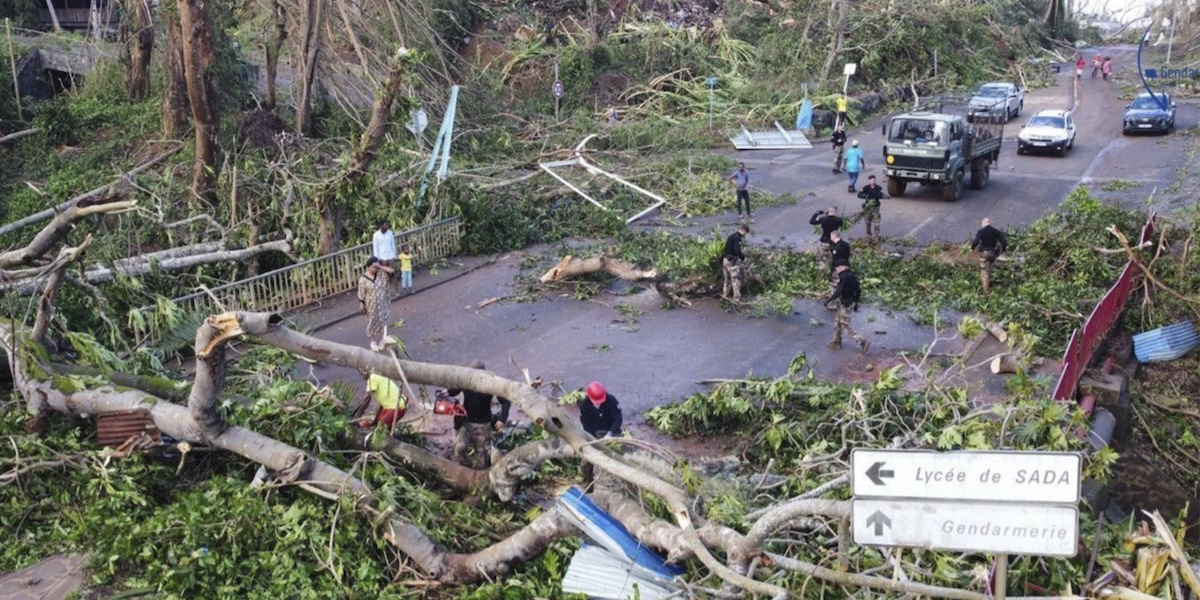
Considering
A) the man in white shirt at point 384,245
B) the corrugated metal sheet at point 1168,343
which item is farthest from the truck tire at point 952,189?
the man in white shirt at point 384,245

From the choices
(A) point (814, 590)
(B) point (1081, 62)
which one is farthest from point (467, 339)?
(B) point (1081, 62)

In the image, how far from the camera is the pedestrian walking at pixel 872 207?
59.2 ft

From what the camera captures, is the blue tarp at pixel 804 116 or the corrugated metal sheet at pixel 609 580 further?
the blue tarp at pixel 804 116

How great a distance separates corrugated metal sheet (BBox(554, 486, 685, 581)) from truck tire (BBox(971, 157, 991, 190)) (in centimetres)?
1846

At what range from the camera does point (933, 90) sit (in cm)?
3812

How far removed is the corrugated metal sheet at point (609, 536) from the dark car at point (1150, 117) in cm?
2916

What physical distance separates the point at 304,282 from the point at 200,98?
4554 millimetres

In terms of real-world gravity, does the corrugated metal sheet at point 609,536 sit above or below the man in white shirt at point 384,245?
below

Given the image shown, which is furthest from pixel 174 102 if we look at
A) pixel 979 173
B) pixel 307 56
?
pixel 979 173

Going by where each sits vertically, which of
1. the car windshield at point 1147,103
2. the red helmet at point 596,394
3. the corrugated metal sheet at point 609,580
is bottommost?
the corrugated metal sheet at point 609,580

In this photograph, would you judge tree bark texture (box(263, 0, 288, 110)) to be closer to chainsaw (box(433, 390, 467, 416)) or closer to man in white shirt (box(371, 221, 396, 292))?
man in white shirt (box(371, 221, 396, 292))

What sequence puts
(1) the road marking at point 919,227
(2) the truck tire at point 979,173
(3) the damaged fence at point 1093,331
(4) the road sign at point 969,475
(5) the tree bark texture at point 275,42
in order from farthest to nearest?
(2) the truck tire at point 979,173 < (5) the tree bark texture at point 275,42 < (1) the road marking at point 919,227 < (3) the damaged fence at point 1093,331 < (4) the road sign at point 969,475

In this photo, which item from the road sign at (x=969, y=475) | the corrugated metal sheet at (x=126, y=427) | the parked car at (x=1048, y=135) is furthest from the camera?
the parked car at (x=1048, y=135)

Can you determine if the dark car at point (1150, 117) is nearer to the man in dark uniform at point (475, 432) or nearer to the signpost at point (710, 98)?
the signpost at point (710, 98)
